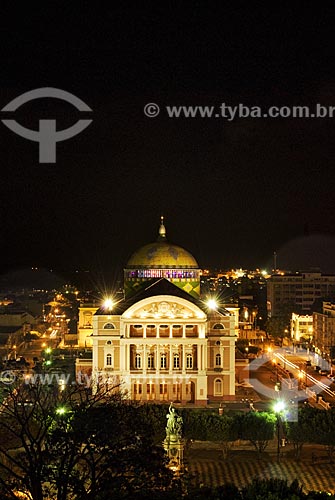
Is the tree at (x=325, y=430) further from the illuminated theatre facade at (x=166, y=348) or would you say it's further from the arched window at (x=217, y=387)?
the arched window at (x=217, y=387)

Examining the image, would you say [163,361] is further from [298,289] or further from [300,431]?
[298,289]

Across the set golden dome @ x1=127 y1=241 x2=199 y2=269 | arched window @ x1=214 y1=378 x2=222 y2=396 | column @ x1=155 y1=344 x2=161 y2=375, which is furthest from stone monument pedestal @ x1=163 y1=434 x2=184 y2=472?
golden dome @ x1=127 y1=241 x2=199 y2=269

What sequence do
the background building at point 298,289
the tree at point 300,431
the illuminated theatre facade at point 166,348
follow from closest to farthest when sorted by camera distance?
the tree at point 300,431, the illuminated theatre facade at point 166,348, the background building at point 298,289

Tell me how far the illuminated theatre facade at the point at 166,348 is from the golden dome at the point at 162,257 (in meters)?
5.25

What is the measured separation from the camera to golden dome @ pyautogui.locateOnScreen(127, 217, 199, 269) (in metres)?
49.8

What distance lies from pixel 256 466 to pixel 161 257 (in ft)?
71.2

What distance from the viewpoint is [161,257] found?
164ft

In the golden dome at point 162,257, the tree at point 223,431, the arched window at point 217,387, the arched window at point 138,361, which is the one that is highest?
the golden dome at point 162,257

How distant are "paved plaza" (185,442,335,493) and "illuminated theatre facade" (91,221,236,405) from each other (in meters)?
10.8

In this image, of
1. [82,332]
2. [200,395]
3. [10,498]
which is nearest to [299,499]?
[10,498]

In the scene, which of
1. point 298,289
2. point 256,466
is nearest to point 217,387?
point 256,466

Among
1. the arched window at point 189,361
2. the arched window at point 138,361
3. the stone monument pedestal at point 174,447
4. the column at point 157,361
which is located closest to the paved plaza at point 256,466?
the stone monument pedestal at point 174,447

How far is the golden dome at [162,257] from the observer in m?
49.8

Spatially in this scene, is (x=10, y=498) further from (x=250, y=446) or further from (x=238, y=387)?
(x=238, y=387)
